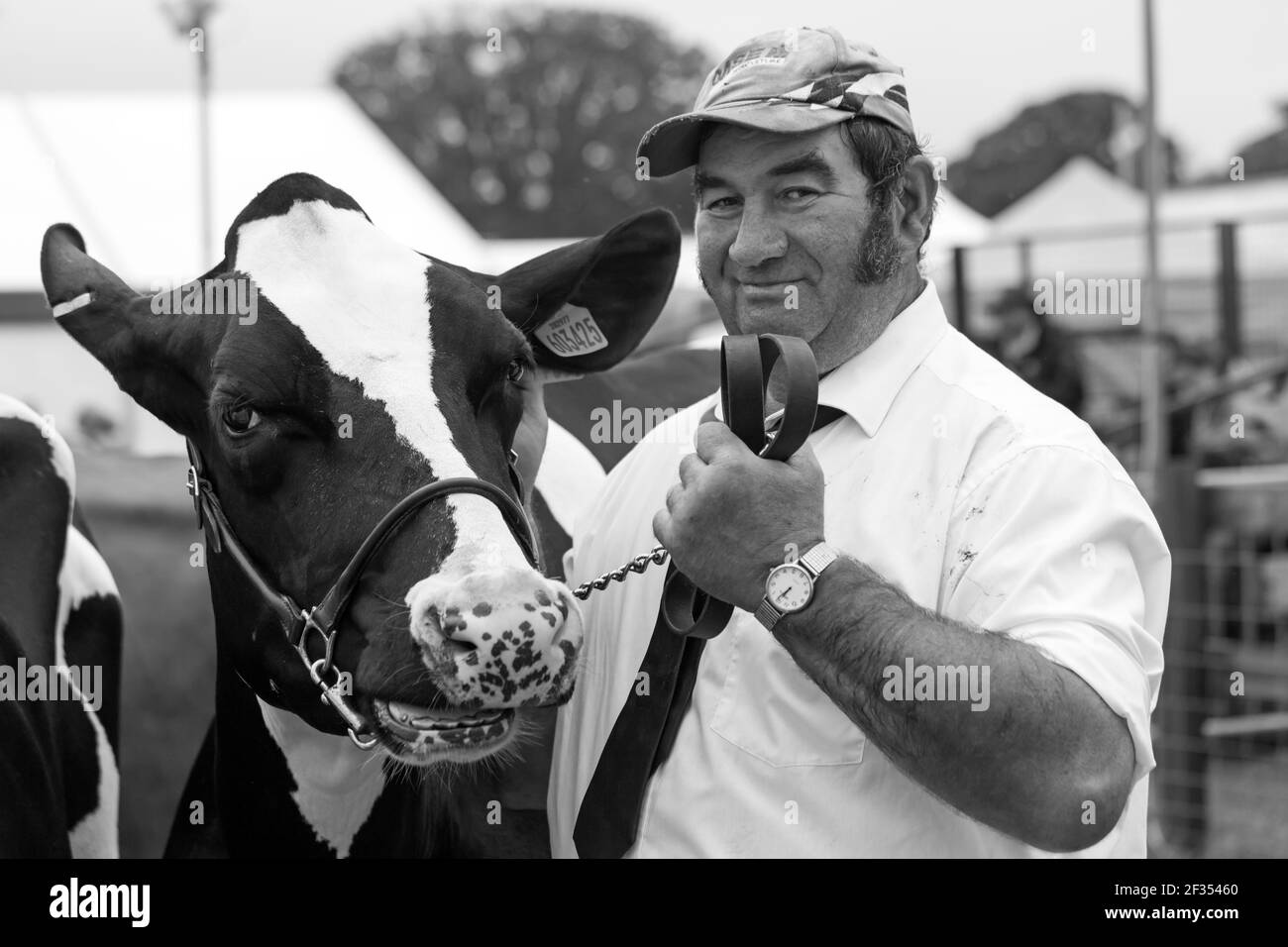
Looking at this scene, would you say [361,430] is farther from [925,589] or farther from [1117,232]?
[1117,232]

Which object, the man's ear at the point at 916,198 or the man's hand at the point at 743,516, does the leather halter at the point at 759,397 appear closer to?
the man's hand at the point at 743,516

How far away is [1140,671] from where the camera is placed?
196 cm

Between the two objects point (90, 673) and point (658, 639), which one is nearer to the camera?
point (658, 639)

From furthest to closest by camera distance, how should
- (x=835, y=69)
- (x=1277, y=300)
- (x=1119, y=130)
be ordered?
(x=1119, y=130) < (x=1277, y=300) < (x=835, y=69)

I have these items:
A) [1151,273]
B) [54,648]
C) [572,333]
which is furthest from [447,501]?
[1151,273]

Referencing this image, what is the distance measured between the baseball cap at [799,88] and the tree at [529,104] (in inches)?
1289

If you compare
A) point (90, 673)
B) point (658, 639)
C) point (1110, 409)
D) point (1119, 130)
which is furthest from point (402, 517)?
point (1119, 130)

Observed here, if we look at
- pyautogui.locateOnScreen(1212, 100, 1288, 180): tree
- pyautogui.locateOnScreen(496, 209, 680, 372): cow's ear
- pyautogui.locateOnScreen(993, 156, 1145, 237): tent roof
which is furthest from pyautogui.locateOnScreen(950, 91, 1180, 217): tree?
pyautogui.locateOnScreen(496, 209, 680, 372): cow's ear

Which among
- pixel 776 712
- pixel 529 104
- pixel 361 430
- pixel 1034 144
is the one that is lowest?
pixel 776 712

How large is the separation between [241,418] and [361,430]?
9.2 inches

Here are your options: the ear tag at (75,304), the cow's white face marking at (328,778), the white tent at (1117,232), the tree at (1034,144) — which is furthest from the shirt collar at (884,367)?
the tree at (1034,144)

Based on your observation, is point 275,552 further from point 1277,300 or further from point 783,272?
point 1277,300

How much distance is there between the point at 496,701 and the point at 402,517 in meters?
0.32

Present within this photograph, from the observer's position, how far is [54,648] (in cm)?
310
